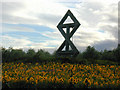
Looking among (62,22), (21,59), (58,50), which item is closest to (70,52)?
(58,50)

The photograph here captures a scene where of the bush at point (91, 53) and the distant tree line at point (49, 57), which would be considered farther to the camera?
the bush at point (91, 53)

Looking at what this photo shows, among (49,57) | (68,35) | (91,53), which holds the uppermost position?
(68,35)

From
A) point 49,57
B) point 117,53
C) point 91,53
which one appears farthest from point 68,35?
point 117,53

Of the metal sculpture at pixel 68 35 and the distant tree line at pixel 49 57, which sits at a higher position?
the metal sculpture at pixel 68 35

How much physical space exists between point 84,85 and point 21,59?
5962mm

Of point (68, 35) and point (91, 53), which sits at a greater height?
point (68, 35)

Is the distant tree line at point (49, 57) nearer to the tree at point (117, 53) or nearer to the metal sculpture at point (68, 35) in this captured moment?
the tree at point (117, 53)

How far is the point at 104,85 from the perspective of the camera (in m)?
4.95

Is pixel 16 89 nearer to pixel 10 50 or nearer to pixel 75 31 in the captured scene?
pixel 75 31

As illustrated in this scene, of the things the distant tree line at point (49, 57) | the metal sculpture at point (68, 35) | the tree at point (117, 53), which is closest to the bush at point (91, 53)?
the distant tree line at point (49, 57)

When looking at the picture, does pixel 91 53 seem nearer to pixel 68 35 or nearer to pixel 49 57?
pixel 68 35

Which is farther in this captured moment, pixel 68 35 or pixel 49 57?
pixel 68 35

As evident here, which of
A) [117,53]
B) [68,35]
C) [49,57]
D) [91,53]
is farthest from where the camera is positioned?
[91,53]

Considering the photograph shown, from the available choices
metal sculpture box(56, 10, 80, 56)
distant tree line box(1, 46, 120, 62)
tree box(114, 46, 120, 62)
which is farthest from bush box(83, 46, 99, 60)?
metal sculpture box(56, 10, 80, 56)
